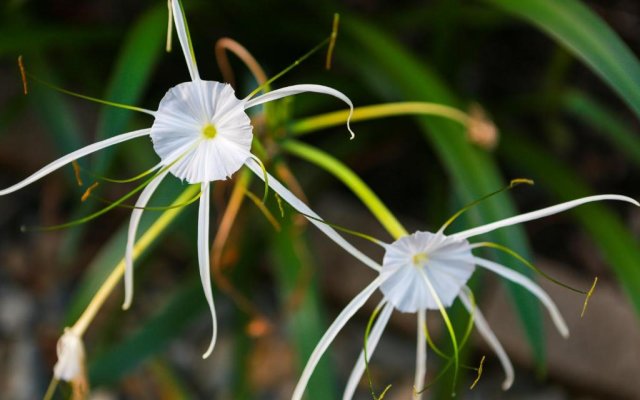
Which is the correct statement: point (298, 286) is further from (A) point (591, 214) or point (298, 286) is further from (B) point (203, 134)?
(B) point (203, 134)

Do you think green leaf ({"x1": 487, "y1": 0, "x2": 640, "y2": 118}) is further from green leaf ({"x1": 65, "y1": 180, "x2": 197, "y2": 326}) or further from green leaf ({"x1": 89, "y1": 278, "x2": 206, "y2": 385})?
green leaf ({"x1": 89, "y1": 278, "x2": 206, "y2": 385})

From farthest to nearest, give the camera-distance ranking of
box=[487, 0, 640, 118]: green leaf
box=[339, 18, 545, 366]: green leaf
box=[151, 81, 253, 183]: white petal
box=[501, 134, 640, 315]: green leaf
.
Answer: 1. box=[501, 134, 640, 315]: green leaf
2. box=[339, 18, 545, 366]: green leaf
3. box=[487, 0, 640, 118]: green leaf
4. box=[151, 81, 253, 183]: white petal

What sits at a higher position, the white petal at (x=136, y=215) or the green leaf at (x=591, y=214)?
the green leaf at (x=591, y=214)

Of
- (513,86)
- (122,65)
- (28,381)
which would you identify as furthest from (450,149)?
(28,381)

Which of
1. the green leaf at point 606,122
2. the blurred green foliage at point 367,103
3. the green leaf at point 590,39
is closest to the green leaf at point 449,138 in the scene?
the blurred green foliage at point 367,103

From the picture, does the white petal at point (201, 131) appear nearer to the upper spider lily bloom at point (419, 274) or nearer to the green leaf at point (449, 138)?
the upper spider lily bloom at point (419, 274)

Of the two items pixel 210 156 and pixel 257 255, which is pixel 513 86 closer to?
pixel 257 255

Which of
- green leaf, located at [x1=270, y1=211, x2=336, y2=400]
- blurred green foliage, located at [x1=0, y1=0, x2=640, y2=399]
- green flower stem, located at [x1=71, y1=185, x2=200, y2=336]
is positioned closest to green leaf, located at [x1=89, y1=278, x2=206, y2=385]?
blurred green foliage, located at [x1=0, y1=0, x2=640, y2=399]
